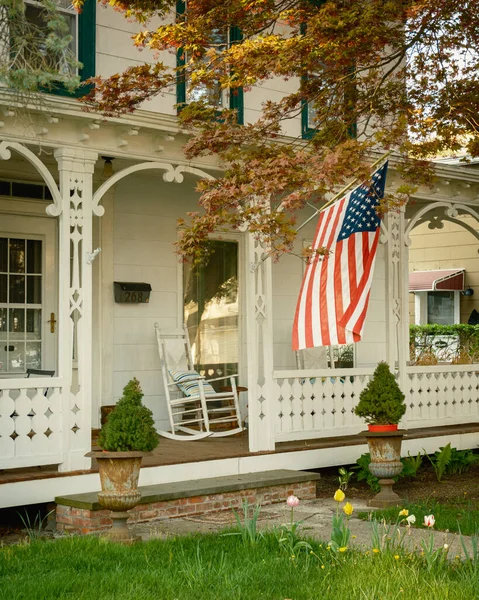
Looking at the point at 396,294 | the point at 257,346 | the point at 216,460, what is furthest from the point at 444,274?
the point at 216,460

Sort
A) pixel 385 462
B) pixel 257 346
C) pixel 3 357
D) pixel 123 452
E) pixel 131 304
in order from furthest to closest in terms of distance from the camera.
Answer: pixel 131 304 → pixel 3 357 → pixel 257 346 → pixel 385 462 → pixel 123 452

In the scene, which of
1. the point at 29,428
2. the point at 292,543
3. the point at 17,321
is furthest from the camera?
the point at 17,321

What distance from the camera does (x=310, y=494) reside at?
884 centimetres

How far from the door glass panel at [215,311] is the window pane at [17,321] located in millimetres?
2159

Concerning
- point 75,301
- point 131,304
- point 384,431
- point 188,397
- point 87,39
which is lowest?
point 384,431

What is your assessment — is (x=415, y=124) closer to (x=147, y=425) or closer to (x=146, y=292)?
(x=146, y=292)

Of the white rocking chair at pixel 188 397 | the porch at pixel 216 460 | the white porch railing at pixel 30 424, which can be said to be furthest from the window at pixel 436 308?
the white porch railing at pixel 30 424

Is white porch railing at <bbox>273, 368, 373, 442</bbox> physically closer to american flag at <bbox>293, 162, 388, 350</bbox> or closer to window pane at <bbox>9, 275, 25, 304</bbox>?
american flag at <bbox>293, 162, 388, 350</bbox>

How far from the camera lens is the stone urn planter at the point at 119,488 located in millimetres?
6422

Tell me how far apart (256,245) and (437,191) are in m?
3.36

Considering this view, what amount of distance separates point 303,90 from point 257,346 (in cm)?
255

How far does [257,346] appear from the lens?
9211 mm

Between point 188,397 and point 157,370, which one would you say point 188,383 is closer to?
point 188,397

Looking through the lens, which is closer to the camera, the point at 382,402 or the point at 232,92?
the point at 382,402
